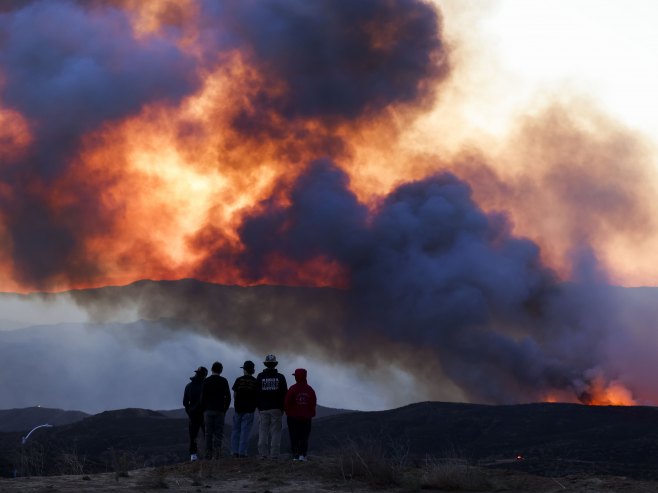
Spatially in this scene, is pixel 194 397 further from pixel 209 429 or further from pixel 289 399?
pixel 289 399

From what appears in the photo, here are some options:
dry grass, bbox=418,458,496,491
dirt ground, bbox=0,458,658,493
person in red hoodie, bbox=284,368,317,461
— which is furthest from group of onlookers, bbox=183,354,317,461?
dry grass, bbox=418,458,496,491

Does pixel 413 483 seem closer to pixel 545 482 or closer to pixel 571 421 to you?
pixel 545 482

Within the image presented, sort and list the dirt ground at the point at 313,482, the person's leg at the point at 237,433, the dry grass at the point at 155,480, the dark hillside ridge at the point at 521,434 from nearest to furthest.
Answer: the dirt ground at the point at 313,482 < the dry grass at the point at 155,480 < the person's leg at the point at 237,433 < the dark hillside ridge at the point at 521,434

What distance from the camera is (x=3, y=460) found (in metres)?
40.2

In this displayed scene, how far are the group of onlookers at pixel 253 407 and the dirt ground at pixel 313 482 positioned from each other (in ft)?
3.59

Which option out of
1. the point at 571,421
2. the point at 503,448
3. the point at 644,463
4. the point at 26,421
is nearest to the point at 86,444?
the point at 503,448

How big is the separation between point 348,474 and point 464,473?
7.35 ft

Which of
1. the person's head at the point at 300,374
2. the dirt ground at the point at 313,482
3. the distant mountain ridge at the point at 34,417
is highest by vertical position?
the distant mountain ridge at the point at 34,417

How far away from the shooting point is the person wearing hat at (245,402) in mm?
17406

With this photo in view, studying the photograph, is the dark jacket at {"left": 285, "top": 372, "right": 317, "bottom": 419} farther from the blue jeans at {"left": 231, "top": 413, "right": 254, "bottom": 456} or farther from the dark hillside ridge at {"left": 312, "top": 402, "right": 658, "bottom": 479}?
the dark hillside ridge at {"left": 312, "top": 402, "right": 658, "bottom": 479}

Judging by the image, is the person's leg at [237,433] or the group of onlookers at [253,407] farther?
the person's leg at [237,433]

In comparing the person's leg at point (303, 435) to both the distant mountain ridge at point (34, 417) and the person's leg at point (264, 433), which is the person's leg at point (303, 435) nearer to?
the person's leg at point (264, 433)

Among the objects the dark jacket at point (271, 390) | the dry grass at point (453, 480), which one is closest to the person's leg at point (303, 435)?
the dark jacket at point (271, 390)

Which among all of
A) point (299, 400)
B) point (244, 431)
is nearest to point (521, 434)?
point (244, 431)
